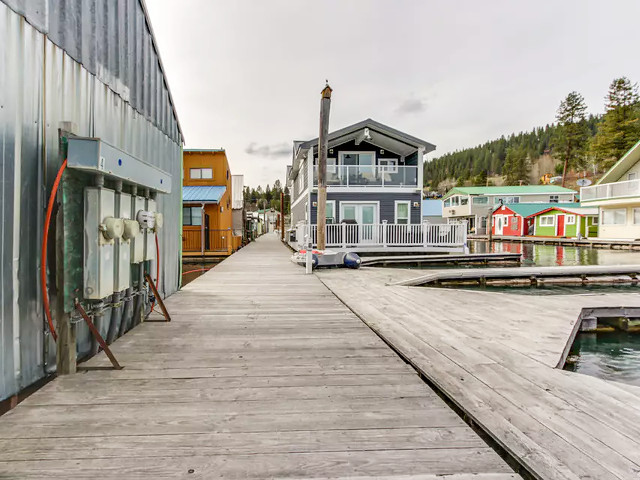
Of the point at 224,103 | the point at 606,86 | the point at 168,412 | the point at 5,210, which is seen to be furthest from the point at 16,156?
the point at 606,86

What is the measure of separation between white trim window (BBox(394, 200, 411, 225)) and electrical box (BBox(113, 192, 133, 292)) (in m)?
14.8

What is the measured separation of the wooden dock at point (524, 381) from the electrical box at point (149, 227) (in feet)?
9.21

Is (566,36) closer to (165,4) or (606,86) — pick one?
(165,4)

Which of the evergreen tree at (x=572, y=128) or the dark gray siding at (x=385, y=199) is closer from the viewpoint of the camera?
the dark gray siding at (x=385, y=199)

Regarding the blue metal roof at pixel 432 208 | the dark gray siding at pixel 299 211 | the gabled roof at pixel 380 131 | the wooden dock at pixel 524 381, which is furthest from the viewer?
the blue metal roof at pixel 432 208

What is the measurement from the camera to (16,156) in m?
2.29

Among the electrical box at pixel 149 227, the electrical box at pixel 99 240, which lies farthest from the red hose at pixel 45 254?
the electrical box at pixel 149 227

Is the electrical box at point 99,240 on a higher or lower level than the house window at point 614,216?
lower

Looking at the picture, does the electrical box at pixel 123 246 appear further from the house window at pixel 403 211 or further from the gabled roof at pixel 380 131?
the house window at pixel 403 211

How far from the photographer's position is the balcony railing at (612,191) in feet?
84.3

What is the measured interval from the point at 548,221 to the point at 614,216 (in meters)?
7.64

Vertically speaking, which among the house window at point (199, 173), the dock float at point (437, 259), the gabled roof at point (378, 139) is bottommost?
the dock float at point (437, 259)

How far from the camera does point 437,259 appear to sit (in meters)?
14.1

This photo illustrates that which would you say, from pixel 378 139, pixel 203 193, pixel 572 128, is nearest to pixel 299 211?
pixel 203 193
